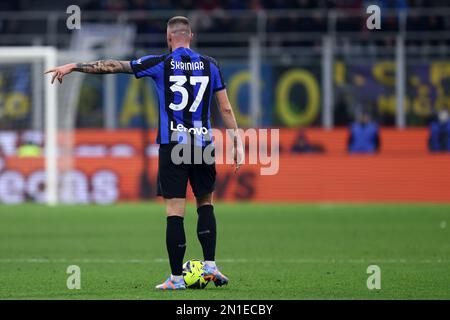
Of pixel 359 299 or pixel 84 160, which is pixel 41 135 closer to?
pixel 84 160

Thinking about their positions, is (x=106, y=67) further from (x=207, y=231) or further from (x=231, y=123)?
(x=207, y=231)

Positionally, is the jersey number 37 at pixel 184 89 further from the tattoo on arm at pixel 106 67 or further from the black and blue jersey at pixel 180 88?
the tattoo on arm at pixel 106 67

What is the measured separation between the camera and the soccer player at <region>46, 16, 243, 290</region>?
969cm

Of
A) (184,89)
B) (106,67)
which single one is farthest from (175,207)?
(106,67)

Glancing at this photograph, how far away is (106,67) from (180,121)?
31.7 inches

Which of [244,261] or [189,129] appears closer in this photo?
[189,129]

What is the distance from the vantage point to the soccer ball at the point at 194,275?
31.8 feet

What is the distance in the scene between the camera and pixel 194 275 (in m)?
9.69

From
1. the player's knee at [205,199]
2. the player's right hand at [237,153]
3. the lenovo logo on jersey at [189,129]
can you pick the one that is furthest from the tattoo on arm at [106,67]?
the player's knee at [205,199]

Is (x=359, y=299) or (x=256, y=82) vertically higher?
(x=256, y=82)
